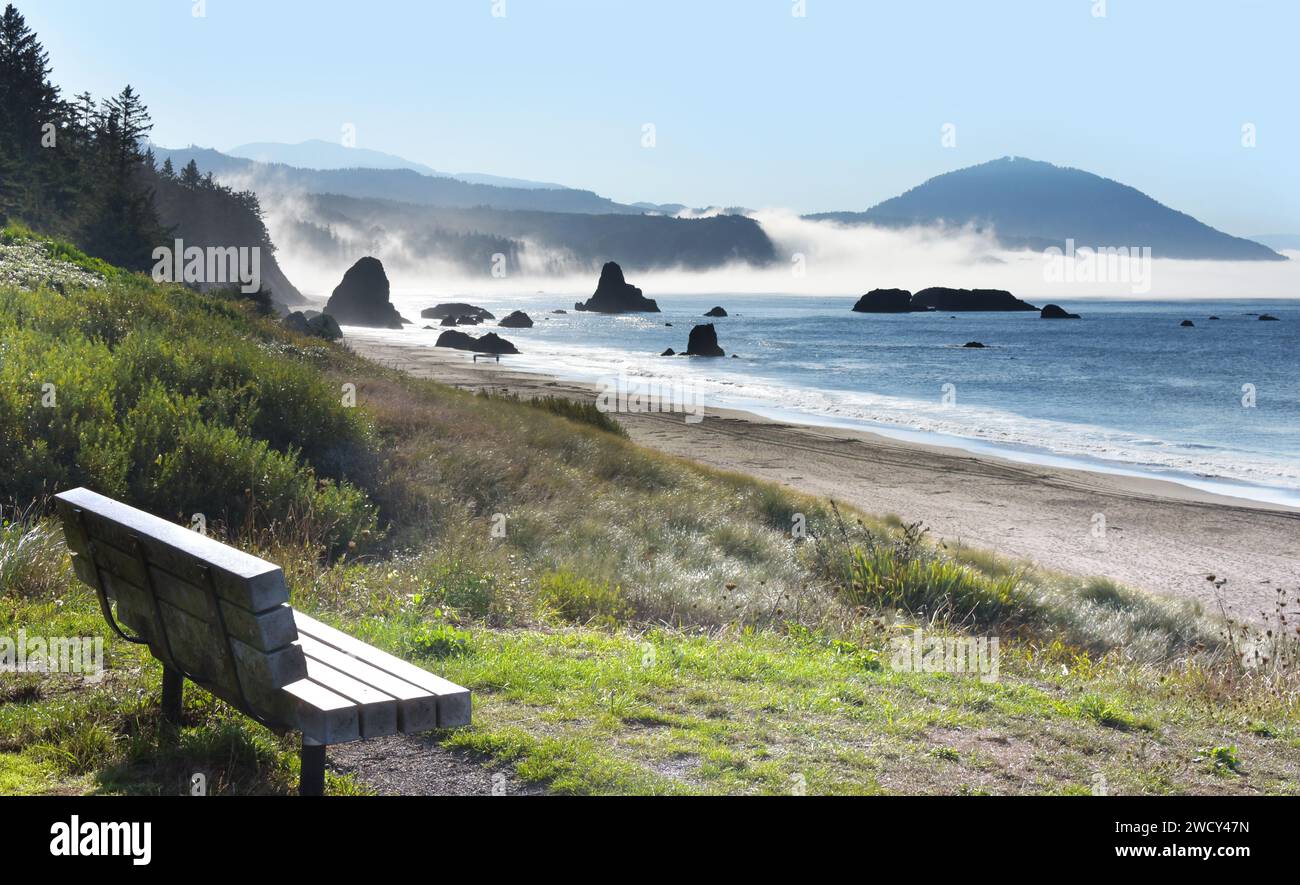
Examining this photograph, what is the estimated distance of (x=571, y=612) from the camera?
7.59 metres

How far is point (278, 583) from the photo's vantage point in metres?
3.25

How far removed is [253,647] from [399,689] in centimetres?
52

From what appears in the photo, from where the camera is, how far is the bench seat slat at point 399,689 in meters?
3.55

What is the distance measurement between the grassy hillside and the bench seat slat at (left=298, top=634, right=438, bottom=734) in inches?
20.5

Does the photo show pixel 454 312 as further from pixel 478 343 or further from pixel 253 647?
pixel 253 647

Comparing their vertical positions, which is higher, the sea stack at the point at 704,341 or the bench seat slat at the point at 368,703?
the sea stack at the point at 704,341

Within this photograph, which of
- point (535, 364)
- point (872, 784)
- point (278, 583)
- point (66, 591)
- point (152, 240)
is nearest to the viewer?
point (278, 583)

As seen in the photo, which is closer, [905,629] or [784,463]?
[905,629]

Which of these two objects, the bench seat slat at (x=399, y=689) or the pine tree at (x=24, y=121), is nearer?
the bench seat slat at (x=399, y=689)

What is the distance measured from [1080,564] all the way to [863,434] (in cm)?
1407

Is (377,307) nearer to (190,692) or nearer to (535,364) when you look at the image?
(535,364)

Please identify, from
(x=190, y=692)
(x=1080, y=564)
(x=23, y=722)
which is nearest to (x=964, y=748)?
(x=190, y=692)

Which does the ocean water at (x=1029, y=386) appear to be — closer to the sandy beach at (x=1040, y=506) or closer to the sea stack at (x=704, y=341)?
the sea stack at (x=704, y=341)

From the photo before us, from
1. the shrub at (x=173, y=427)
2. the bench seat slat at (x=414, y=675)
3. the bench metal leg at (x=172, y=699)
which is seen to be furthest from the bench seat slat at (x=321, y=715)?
the shrub at (x=173, y=427)
